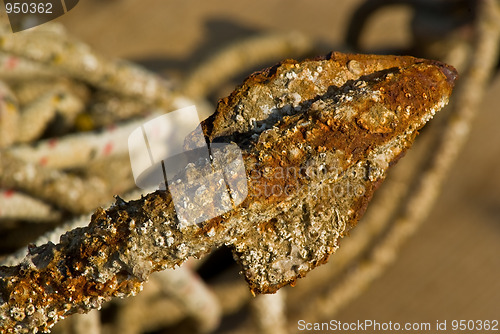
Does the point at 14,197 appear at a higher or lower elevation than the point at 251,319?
higher

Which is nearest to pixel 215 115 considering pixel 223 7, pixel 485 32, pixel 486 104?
pixel 485 32

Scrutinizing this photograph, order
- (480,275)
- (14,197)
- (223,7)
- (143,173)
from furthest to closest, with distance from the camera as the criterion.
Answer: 1. (223,7)
2. (480,275)
3. (14,197)
4. (143,173)

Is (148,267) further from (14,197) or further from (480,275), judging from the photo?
(480,275)

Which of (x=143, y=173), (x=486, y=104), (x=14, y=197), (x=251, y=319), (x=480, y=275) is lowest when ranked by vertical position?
(x=480, y=275)

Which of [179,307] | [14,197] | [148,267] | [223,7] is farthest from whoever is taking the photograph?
[223,7]

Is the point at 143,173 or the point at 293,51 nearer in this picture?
the point at 143,173

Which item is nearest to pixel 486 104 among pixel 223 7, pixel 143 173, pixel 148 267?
pixel 223 7
